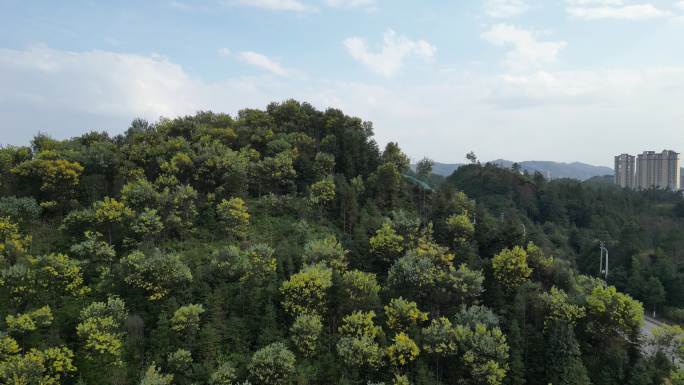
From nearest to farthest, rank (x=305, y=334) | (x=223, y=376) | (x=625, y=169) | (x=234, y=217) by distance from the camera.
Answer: (x=223, y=376) → (x=305, y=334) → (x=234, y=217) → (x=625, y=169)

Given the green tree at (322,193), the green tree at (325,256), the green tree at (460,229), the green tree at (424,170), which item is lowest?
the green tree at (325,256)

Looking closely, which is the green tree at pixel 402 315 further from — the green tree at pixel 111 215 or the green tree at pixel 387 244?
the green tree at pixel 111 215

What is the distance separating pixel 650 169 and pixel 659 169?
161cm

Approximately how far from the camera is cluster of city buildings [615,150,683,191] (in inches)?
3290

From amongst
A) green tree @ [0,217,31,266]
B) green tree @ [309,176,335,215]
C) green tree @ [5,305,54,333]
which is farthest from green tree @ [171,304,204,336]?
green tree @ [309,176,335,215]

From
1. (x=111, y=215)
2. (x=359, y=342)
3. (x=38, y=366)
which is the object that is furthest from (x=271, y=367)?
(x=111, y=215)

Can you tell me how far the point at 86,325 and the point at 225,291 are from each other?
4517 mm

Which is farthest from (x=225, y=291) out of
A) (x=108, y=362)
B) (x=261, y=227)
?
(x=261, y=227)

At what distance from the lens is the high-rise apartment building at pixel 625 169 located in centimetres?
8988

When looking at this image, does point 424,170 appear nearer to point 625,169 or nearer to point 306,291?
point 306,291

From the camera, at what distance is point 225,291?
1647 cm

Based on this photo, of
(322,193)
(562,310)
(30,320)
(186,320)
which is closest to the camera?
(30,320)

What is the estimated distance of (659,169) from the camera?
8506 cm

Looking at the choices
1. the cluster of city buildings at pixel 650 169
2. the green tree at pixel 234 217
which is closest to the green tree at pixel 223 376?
the green tree at pixel 234 217
